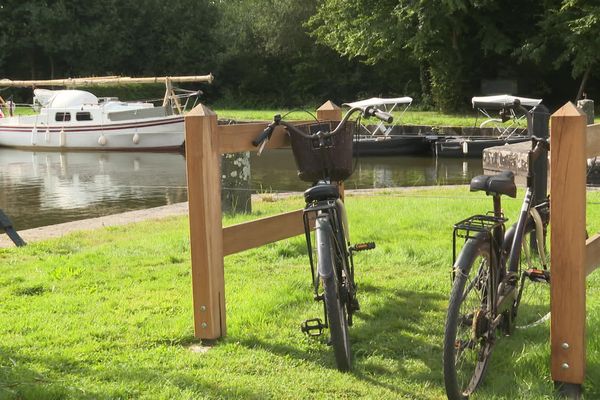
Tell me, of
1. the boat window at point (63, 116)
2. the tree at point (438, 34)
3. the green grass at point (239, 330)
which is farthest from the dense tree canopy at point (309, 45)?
the green grass at point (239, 330)

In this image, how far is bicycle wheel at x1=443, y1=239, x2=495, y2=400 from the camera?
3400mm

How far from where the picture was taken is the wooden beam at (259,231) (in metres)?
4.80

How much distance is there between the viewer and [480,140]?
2250cm

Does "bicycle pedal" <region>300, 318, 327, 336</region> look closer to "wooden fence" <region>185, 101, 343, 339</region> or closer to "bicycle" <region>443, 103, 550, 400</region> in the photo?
"wooden fence" <region>185, 101, 343, 339</region>

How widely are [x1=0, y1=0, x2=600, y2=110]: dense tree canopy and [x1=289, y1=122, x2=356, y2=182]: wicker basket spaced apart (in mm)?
26693

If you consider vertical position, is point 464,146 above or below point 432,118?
below

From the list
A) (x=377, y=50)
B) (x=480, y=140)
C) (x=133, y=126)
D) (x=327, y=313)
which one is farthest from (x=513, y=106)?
(x=377, y=50)

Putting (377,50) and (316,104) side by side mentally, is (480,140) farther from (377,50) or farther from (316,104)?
(316,104)

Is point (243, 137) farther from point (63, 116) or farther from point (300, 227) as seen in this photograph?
point (63, 116)

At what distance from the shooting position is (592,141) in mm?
3691

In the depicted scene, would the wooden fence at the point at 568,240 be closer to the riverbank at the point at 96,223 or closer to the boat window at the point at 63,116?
the riverbank at the point at 96,223

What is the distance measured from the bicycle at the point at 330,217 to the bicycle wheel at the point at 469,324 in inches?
24.2

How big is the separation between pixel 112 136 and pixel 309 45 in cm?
1911

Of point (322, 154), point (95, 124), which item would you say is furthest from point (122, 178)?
point (322, 154)
